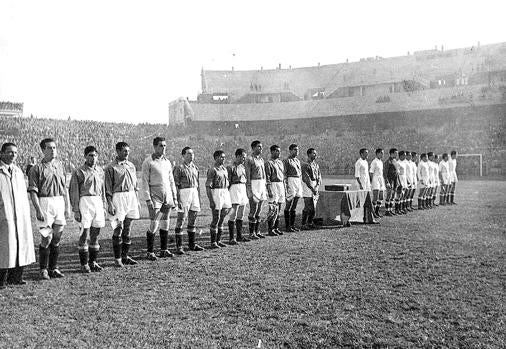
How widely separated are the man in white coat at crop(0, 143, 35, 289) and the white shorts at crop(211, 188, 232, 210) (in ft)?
11.9

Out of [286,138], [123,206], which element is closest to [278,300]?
[123,206]

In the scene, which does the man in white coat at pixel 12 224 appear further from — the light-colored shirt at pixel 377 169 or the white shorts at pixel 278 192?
the light-colored shirt at pixel 377 169

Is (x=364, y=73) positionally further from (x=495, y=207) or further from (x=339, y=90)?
(x=495, y=207)

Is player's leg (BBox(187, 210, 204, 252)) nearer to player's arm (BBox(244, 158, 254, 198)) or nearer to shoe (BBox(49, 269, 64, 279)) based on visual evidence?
player's arm (BBox(244, 158, 254, 198))

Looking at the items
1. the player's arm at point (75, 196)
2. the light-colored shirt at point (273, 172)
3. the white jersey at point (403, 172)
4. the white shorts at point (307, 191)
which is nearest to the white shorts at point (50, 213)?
the player's arm at point (75, 196)

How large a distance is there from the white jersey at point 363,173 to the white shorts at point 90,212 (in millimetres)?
8464

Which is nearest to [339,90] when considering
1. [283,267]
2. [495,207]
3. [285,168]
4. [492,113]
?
[492,113]

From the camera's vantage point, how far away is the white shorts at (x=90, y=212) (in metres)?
7.27

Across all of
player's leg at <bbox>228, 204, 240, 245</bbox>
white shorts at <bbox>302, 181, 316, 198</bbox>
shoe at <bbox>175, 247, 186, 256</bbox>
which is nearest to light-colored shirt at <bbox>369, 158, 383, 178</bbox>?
white shorts at <bbox>302, 181, 316, 198</bbox>

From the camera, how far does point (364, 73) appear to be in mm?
54594

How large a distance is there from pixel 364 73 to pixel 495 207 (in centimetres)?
4118

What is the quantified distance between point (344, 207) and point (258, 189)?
3.09 m

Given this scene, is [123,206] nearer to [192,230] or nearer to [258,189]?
[192,230]

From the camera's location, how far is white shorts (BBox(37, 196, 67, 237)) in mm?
6906
